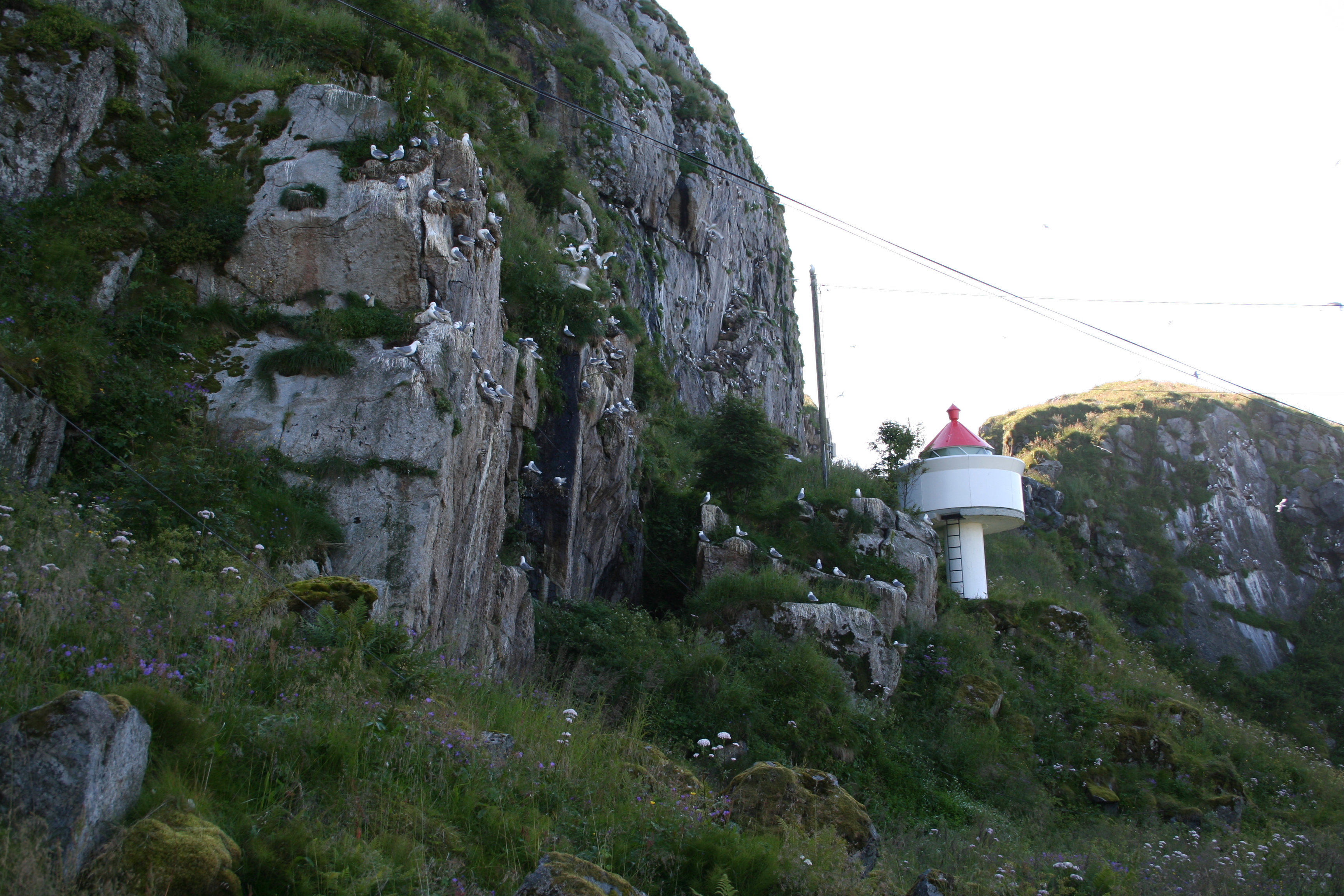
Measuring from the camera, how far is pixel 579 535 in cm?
1495

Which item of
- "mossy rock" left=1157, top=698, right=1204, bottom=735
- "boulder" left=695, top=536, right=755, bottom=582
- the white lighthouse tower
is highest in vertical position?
the white lighthouse tower

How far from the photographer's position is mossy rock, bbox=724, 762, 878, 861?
649 cm

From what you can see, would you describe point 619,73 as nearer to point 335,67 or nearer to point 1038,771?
point 335,67

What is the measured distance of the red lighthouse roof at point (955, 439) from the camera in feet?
77.7

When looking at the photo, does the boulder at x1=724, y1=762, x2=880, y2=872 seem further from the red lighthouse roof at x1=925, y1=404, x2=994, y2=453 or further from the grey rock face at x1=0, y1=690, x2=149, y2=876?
the red lighthouse roof at x1=925, y1=404, x2=994, y2=453

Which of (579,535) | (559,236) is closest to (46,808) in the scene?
(579,535)

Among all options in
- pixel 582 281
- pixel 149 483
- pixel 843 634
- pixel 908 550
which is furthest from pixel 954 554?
pixel 149 483

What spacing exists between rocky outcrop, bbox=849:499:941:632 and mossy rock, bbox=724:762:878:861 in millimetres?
11379

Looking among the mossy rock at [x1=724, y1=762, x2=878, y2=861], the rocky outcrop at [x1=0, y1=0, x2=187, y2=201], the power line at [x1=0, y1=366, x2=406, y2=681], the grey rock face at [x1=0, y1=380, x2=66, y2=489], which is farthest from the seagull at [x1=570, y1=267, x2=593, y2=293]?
the mossy rock at [x1=724, y1=762, x2=878, y2=861]

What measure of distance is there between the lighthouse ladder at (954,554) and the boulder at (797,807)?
16.8m

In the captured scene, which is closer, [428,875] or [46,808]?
[46,808]

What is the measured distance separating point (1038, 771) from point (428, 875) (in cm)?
1446

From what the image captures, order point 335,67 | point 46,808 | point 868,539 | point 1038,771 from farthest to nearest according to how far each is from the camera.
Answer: point 868,539 < point 1038,771 < point 335,67 < point 46,808

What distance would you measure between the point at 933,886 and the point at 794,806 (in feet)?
4.27
